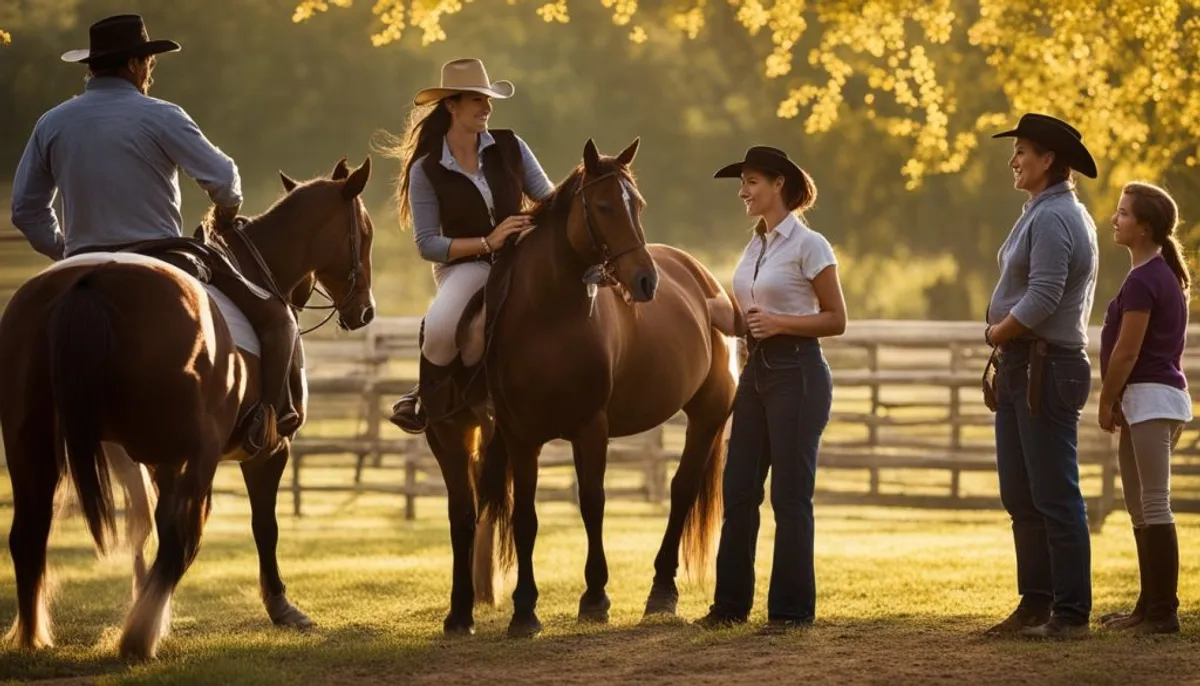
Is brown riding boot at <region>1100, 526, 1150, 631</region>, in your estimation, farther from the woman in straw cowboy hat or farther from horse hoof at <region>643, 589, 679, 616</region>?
the woman in straw cowboy hat

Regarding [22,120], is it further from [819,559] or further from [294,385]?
[294,385]

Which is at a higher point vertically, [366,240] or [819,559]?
[366,240]

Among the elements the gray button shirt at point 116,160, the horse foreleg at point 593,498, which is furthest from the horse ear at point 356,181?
the horse foreleg at point 593,498

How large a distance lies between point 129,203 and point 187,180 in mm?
26486

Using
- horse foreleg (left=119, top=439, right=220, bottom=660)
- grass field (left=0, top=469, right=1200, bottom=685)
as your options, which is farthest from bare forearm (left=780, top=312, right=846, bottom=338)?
horse foreleg (left=119, top=439, right=220, bottom=660)

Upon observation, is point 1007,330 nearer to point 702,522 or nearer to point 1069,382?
point 1069,382

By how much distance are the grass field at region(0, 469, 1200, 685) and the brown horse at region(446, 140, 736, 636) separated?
1.37 ft

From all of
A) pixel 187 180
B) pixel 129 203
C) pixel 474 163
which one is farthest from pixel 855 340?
pixel 187 180

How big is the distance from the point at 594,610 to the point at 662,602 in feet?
1.49

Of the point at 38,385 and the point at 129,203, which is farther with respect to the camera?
the point at 129,203

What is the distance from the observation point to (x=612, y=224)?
6918 mm

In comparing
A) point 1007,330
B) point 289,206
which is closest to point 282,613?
point 289,206

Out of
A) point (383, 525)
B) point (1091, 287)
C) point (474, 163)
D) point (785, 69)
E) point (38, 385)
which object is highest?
point (785, 69)

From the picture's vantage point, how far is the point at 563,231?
7.20 metres
